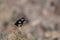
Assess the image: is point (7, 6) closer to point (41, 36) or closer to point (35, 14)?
point (35, 14)

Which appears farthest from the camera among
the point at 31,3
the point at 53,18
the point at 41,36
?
the point at 31,3

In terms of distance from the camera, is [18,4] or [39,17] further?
[18,4]

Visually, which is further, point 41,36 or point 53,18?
point 53,18

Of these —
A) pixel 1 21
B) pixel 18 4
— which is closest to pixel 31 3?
pixel 18 4

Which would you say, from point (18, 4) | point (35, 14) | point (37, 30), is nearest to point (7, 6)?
point (18, 4)

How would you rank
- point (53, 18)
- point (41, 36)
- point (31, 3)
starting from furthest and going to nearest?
point (31, 3)
point (53, 18)
point (41, 36)

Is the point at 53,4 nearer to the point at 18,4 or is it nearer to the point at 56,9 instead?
the point at 56,9
